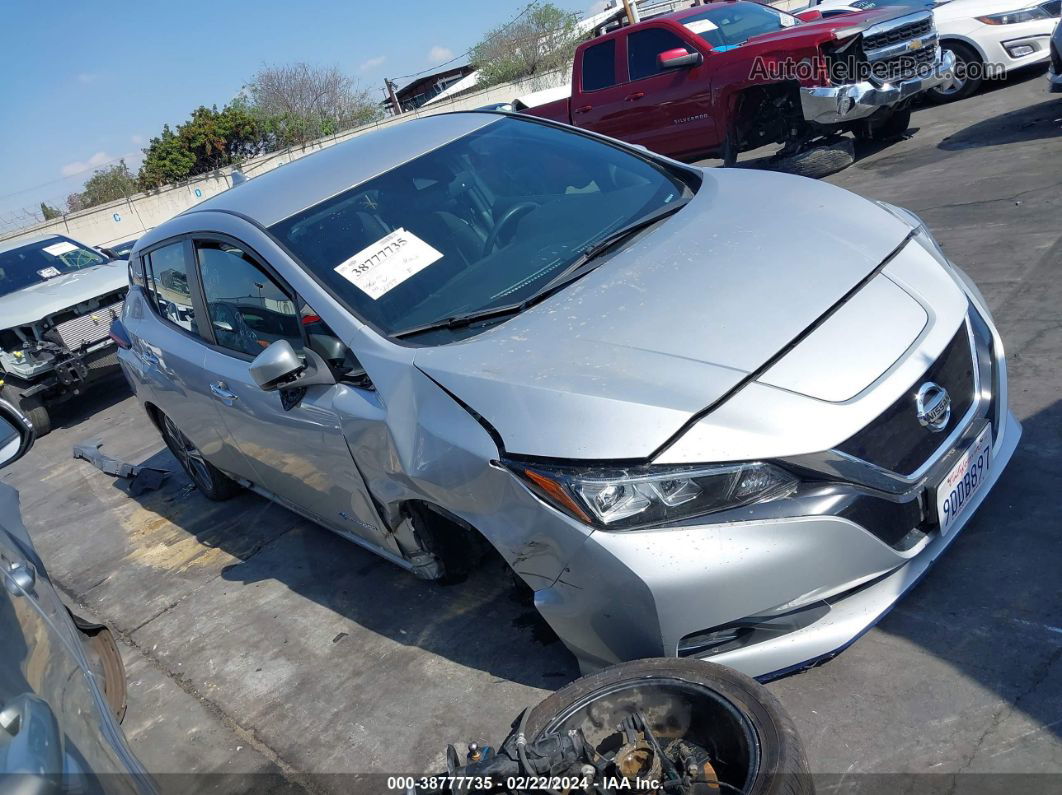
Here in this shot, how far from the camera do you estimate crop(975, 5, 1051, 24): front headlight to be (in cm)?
967

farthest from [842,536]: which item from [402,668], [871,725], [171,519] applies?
[171,519]

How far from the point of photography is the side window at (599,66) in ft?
33.8

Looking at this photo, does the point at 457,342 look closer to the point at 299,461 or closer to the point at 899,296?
the point at 299,461

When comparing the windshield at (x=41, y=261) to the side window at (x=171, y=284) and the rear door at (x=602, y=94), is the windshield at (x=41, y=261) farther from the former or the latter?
the rear door at (x=602, y=94)

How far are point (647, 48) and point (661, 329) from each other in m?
8.22

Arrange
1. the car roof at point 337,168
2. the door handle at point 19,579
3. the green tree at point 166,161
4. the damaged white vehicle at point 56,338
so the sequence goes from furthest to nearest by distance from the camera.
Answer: the green tree at point 166,161, the damaged white vehicle at point 56,338, the car roof at point 337,168, the door handle at point 19,579

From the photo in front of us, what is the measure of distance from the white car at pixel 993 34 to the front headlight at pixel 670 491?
9239 mm

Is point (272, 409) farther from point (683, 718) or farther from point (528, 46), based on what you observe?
point (528, 46)

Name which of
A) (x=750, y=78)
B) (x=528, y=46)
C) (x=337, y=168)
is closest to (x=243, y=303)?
(x=337, y=168)

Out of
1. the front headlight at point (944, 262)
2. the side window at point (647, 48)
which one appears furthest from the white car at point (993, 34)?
the front headlight at point (944, 262)

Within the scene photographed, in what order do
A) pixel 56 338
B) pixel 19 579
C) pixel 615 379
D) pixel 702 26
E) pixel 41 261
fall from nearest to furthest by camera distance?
pixel 19 579 → pixel 615 379 → pixel 56 338 → pixel 41 261 → pixel 702 26

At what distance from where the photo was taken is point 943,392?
8.38ft

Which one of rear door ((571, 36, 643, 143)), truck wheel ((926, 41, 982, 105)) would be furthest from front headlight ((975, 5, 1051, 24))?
rear door ((571, 36, 643, 143))

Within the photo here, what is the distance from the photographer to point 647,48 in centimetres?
991
